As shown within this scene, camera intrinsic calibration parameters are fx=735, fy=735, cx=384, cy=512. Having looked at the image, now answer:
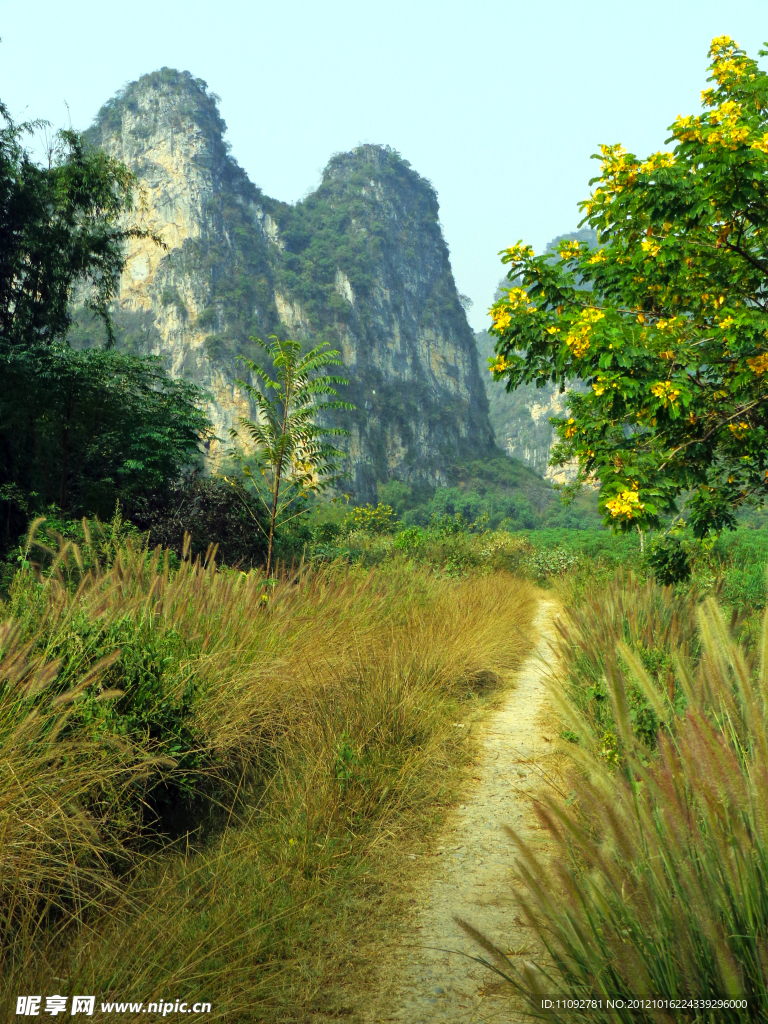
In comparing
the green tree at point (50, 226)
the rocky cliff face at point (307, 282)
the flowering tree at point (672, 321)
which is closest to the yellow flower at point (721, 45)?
the flowering tree at point (672, 321)

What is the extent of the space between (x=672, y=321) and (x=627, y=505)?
1681 millimetres

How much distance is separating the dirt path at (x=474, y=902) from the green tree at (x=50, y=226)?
49.4 ft

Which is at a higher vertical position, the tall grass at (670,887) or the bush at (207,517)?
the bush at (207,517)

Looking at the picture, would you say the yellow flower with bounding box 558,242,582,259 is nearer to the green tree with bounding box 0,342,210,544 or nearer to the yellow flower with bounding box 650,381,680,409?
the yellow flower with bounding box 650,381,680,409

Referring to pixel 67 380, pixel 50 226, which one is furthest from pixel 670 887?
pixel 50 226

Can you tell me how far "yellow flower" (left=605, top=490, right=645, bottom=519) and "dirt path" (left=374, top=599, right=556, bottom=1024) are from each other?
133cm

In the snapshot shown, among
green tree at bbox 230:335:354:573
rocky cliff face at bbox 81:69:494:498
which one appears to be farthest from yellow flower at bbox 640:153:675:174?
rocky cliff face at bbox 81:69:494:498

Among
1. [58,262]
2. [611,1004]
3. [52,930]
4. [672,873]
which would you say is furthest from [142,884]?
[58,262]

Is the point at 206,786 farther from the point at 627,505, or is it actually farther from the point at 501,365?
the point at 501,365

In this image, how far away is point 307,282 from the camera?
90.8 m

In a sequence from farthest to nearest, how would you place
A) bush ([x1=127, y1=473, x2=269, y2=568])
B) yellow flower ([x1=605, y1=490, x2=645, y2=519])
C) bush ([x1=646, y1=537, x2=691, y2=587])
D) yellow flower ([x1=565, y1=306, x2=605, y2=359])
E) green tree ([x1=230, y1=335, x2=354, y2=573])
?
1. bush ([x1=127, y1=473, x2=269, y2=568])
2. green tree ([x1=230, y1=335, x2=354, y2=573])
3. bush ([x1=646, y1=537, x2=691, y2=587])
4. yellow flower ([x1=565, y1=306, x2=605, y2=359])
5. yellow flower ([x1=605, y1=490, x2=645, y2=519])

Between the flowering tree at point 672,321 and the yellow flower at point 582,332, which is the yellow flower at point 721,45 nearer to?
the flowering tree at point 672,321

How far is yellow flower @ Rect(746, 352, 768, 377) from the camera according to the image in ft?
16.5

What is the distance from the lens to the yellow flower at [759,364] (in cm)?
504
